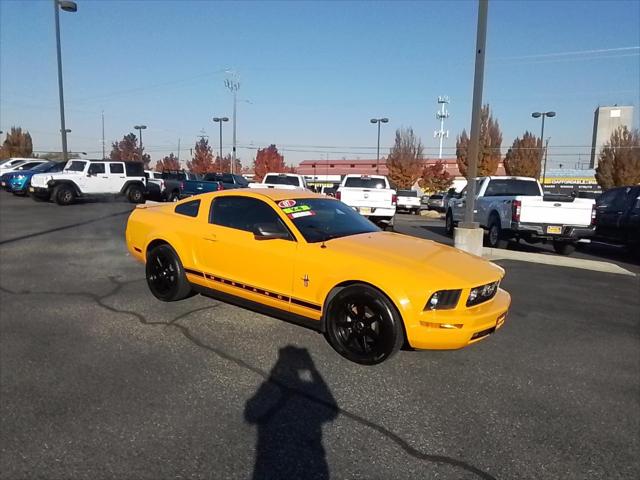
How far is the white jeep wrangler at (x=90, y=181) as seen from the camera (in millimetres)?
17844

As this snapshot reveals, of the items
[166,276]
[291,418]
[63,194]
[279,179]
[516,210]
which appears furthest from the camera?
[279,179]

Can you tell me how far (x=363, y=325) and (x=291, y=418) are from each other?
101 cm

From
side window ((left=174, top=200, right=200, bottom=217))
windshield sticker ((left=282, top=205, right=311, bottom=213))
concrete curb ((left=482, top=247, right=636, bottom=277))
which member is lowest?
concrete curb ((left=482, top=247, right=636, bottom=277))

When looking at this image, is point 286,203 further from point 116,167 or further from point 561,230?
point 116,167

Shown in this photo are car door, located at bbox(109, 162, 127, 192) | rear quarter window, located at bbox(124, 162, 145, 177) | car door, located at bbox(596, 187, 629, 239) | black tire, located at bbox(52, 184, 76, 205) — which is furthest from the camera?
rear quarter window, located at bbox(124, 162, 145, 177)

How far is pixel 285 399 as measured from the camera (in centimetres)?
355

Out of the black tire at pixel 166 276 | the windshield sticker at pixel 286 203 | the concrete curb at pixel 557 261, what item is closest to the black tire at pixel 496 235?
the concrete curb at pixel 557 261

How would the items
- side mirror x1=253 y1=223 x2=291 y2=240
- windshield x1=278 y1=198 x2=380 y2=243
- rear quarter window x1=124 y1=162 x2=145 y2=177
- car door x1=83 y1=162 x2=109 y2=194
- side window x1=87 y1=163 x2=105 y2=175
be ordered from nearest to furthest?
1. side mirror x1=253 y1=223 x2=291 y2=240
2. windshield x1=278 y1=198 x2=380 y2=243
3. car door x1=83 y1=162 x2=109 y2=194
4. side window x1=87 y1=163 x2=105 y2=175
5. rear quarter window x1=124 y1=162 x2=145 y2=177

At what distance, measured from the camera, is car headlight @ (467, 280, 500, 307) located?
3.80m

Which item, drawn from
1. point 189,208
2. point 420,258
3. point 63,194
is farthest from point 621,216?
point 63,194

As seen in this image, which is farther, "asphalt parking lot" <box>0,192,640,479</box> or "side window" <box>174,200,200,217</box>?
"side window" <box>174,200,200,217</box>

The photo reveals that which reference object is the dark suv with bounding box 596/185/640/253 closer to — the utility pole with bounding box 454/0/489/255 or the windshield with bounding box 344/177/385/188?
the utility pole with bounding box 454/0/489/255

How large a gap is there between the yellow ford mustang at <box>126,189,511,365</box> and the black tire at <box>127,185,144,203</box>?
15275 millimetres

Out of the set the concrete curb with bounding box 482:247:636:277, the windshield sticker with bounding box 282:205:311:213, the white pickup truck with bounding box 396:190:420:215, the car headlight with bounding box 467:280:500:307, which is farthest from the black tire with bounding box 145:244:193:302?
the white pickup truck with bounding box 396:190:420:215
